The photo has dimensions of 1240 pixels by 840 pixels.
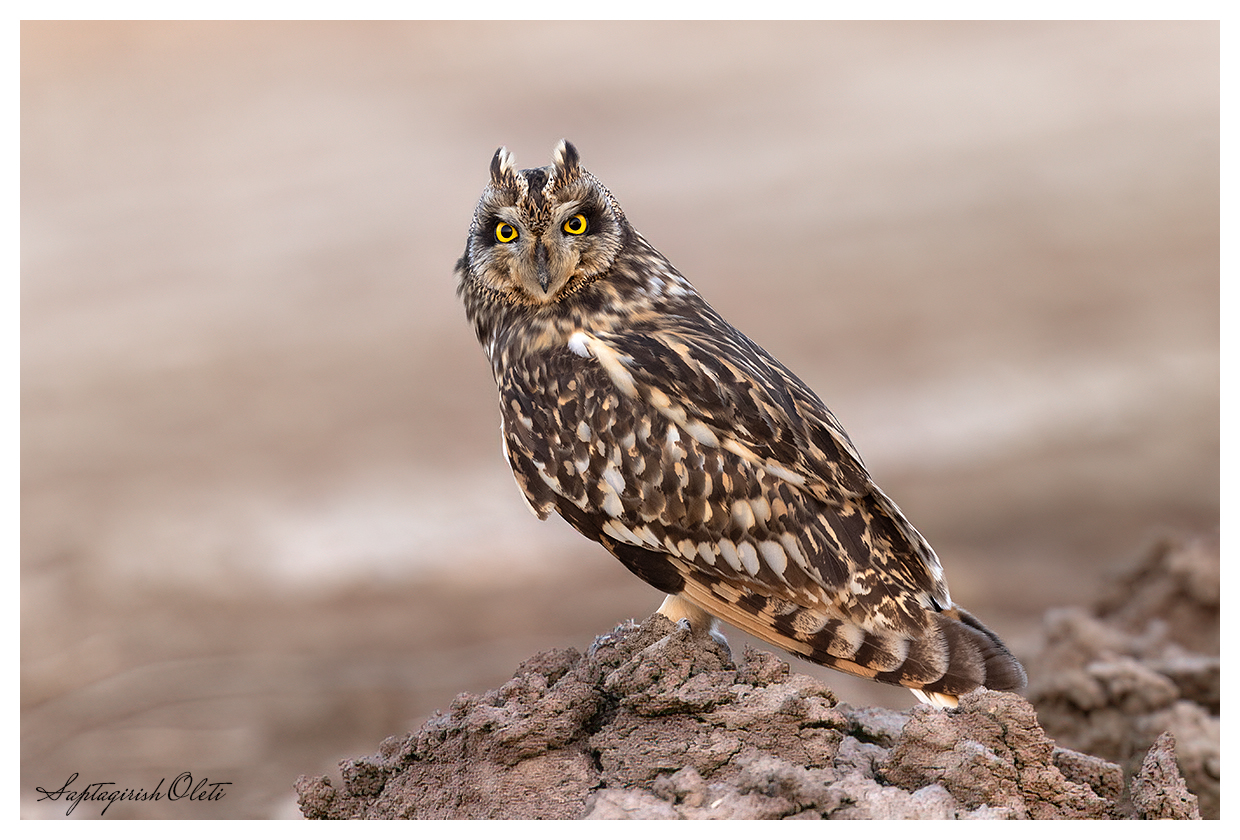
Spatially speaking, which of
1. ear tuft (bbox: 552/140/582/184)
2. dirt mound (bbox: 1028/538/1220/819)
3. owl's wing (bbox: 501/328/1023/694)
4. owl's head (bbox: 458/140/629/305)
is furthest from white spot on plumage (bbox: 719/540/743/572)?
dirt mound (bbox: 1028/538/1220/819)

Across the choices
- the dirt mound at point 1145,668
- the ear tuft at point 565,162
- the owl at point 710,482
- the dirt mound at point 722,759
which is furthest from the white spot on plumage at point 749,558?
the dirt mound at point 1145,668

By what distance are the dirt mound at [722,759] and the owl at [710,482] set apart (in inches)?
7.9

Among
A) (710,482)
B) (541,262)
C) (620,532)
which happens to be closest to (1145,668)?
(710,482)

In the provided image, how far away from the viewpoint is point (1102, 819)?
2951mm

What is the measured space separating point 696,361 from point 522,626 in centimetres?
576

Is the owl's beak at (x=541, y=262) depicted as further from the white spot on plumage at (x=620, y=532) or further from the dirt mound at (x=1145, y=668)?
the dirt mound at (x=1145, y=668)

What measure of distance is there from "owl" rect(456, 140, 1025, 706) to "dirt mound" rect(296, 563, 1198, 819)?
20 centimetres

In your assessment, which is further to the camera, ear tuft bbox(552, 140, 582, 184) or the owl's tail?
ear tuft bbox(552, 140, 582, 184)

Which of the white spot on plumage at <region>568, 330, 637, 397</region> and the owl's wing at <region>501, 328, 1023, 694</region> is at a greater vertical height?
the white spot on plumage at <region>568, 330, 637, 397</region>

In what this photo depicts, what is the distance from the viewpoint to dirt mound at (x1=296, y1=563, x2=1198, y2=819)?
9.12 feet

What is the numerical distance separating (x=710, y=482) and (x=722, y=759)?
2.48 feet

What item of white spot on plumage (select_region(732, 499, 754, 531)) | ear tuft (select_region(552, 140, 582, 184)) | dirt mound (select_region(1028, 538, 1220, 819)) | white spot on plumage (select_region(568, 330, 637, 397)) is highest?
ear tuft (select_region(552, 140, 582, 184))

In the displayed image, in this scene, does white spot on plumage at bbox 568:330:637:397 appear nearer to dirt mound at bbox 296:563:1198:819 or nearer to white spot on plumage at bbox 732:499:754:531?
white spot on plumage at bbox 732:499:754:531
